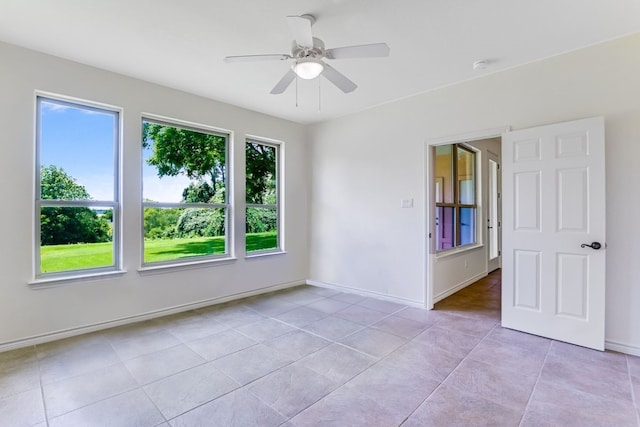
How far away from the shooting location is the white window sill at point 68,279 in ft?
9.29

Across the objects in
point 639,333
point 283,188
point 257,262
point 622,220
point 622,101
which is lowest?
point 639,333

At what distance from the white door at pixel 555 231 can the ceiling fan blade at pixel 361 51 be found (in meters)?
1.89

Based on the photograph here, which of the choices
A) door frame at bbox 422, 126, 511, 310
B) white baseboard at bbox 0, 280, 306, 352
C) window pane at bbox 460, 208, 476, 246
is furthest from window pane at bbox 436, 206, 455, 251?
white baseboard at bbox 0, 280, 306, 352

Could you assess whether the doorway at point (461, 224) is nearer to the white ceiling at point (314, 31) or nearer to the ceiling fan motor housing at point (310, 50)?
the white ceiling at point (314, 31)

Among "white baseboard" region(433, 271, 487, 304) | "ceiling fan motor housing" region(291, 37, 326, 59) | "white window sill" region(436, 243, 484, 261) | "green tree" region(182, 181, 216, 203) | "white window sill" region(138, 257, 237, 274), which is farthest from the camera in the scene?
"white window sill" region(436, 243, 484, 261)

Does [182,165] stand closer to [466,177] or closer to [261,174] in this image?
[261,174]

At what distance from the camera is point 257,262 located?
4582mm

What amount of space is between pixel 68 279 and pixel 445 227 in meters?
4.89

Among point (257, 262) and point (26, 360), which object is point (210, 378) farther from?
point (257, 262)

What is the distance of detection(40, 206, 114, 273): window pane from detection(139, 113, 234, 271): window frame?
357 millimetres

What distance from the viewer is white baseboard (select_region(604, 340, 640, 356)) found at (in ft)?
8.45

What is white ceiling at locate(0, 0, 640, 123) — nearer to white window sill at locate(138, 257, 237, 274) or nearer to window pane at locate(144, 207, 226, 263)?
window pane at locate(144, 207, 226, 263)

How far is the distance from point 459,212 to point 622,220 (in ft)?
8.25

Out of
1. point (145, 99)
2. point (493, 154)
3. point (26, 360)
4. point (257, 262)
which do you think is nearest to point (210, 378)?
point (26, 360)
